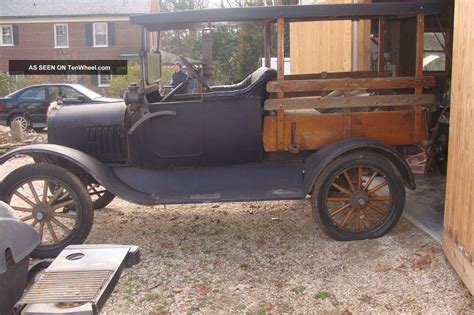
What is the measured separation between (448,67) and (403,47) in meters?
1.00

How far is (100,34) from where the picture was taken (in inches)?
1329

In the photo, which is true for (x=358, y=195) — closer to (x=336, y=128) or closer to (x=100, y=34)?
(x=336, y=128)

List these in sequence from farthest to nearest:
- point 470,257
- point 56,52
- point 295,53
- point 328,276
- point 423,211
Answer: point 56,52 < point 295,53 < point 423,211 < point 328,276 < point 470,257

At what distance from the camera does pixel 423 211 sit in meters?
5.74

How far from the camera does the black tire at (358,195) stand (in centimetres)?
481

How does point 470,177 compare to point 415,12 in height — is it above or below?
below

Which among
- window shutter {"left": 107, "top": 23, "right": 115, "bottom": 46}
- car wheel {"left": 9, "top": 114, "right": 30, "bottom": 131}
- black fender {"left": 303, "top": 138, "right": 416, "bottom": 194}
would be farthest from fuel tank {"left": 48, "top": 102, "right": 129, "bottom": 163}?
window shutter {"left": 107, "top": 23, "right": 115, "bottom": 46}

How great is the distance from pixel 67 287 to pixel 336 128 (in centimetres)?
320

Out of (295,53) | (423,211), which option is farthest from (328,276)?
(295,53)

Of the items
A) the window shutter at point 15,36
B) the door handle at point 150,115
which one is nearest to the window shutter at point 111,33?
the window shutter at point 15,36

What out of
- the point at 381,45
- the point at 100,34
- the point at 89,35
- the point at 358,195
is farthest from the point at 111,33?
the point at 358,195

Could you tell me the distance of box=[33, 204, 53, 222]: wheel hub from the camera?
4.87 m

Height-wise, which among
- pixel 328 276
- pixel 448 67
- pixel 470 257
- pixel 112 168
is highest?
pixel 448 67

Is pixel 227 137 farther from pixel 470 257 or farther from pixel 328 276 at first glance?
pixel 470 257
